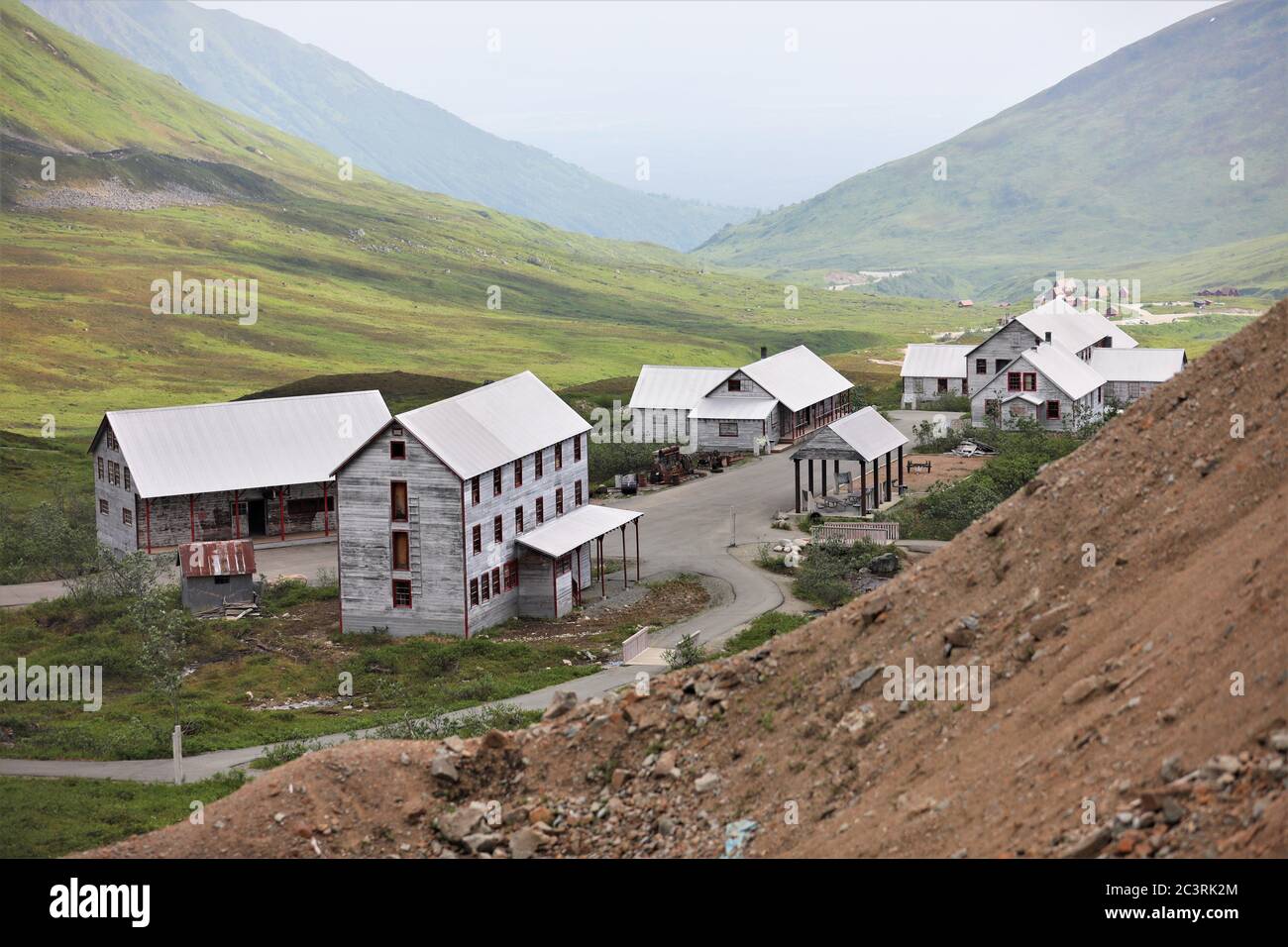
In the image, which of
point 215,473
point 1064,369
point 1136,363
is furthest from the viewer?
point 1136,363

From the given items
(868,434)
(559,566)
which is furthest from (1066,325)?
(559,566)

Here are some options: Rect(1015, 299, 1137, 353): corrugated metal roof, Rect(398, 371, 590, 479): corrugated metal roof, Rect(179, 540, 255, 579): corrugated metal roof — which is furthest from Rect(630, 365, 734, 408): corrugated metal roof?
Rect(179, 540, 255, 579): corrugated metal roof

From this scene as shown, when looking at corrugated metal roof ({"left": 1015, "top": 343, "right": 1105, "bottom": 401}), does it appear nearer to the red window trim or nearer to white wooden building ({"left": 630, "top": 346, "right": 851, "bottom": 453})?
white wooden building ({"left": 630, "top": 346, "right": 851, "bottom": 453})

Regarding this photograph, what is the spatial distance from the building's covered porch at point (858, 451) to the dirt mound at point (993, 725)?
40.2m

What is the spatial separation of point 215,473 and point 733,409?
1434 inches

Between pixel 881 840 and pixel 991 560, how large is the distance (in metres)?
8.62

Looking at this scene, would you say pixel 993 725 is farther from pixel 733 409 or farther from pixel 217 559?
pixel 733 409

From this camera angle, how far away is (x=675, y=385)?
320ft

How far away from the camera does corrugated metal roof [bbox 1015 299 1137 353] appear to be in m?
104

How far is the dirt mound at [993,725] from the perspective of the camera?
18.6 meters

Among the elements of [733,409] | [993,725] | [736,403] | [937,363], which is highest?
[937,363]

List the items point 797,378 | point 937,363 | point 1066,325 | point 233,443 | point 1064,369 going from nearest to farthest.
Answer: point 233,443 → point 1064,369 → point 797,378 → point 1066,325 → point 937,363

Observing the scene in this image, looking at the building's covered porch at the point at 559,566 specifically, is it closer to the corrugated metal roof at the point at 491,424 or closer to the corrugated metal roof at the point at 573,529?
the corrugated metal roof at the point at 573,529

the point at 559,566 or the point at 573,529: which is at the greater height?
the point at 573,529
